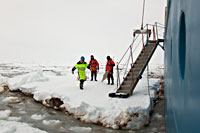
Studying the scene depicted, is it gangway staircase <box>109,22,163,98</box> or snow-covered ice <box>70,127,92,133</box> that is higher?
gangway staircase <box>109,22,163,98</box>

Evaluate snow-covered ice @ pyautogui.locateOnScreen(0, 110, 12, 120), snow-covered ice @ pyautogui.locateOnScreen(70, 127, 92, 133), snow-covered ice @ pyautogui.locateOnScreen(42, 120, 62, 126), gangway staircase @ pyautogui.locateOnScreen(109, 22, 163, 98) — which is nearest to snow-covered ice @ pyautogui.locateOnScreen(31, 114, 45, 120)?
snow-covered ice @ pyautogui.locateOnScreen(42, 120, 62, 126)

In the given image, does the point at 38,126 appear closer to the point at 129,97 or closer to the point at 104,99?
the point at 104,99

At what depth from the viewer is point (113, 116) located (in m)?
5.10

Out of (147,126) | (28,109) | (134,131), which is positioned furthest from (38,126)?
(147,126)

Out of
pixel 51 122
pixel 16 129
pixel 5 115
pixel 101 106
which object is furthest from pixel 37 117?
pixel 101 106

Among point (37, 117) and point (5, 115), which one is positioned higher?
point (5, 115)

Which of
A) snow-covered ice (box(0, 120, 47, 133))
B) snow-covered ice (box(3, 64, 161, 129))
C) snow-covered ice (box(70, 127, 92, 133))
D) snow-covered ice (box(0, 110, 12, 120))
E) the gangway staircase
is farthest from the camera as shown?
the gangway staircase

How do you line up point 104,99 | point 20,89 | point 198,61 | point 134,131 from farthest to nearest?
point 20,89
point 104,99
point 134,131
point 198,61

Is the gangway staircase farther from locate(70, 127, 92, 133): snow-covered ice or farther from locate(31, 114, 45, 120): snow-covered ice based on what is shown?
locate(31, 114, 45, 120): snow-covered ice

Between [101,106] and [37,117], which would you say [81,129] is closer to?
[101,106]

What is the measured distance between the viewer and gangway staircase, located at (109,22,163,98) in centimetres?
654

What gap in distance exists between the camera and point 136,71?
7.57 metres

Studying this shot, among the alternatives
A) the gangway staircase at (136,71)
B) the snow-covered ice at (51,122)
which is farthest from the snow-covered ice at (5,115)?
A: the gangway staircase at (136,71)

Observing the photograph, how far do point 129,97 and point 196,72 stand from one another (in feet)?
17.6
